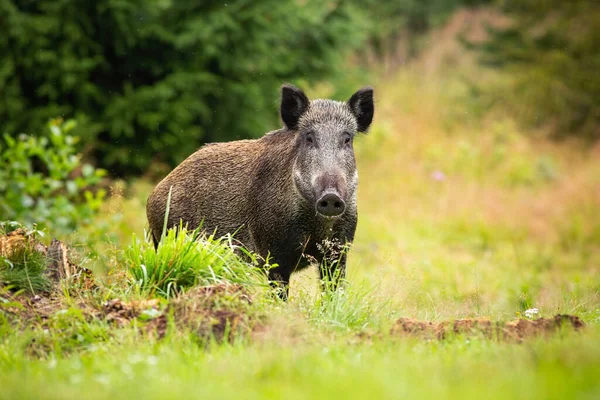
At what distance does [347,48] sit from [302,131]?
25.4ft

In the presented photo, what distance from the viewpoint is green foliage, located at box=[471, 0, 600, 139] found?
17516 mm

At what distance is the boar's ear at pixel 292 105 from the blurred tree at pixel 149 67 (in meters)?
5.12

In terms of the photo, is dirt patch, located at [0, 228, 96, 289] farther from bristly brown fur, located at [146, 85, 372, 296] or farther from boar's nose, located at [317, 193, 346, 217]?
boar's nose, located at [317, 193, 346, 217]

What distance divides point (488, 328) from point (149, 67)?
345 inches

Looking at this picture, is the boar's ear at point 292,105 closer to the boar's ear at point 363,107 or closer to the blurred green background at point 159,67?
the boar's ear at point 363,107

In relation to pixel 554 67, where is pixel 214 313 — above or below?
below

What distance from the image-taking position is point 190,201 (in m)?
6.66

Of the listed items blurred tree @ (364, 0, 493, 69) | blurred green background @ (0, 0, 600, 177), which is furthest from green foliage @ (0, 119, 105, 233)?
blurred tree @ (364, 0, 493, 69)

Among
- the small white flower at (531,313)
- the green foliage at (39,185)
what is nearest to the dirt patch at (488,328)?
the small white flower at (531,313)

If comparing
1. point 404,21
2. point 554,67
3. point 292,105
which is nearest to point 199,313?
point 292,105

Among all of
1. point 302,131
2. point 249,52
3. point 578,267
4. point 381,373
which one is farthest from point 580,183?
point 381,373

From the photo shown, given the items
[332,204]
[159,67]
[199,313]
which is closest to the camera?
[199,313]

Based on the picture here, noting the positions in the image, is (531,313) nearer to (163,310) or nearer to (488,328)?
(488,328)

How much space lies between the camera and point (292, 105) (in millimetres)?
6371
